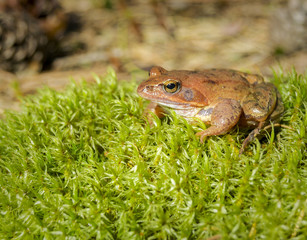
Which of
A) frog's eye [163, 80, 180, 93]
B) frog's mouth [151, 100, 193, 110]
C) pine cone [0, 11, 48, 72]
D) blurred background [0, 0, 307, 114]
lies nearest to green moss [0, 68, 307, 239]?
frog's mouth [151, 100, 193, 110]

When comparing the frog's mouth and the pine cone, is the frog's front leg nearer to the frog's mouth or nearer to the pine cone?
the frog's mouth

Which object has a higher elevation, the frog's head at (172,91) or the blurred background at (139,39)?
the frog's head at (172,91)

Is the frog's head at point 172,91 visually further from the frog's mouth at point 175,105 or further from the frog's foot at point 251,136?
the frog's foot at point 251,136

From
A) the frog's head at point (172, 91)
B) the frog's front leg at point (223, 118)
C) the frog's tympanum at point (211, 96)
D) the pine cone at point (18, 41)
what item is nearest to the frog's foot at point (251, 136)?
the frog's tympanum at point (211, 96)

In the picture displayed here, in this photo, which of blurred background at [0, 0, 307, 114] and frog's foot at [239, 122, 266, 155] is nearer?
frog's foot at [239, 122, 266, 155]

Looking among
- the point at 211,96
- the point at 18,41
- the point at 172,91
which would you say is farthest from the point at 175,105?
the point at 18,41

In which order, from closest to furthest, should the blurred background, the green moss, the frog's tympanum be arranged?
the green moss, the frog's tympanum, the blurred background

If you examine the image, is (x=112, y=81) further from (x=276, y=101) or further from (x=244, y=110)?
(x=276, y=101)

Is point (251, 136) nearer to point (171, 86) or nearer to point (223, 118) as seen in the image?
point (223, 118)
